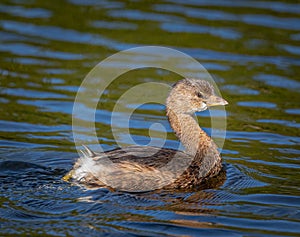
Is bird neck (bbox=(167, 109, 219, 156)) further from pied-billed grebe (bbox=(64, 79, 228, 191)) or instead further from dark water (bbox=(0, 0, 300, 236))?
dark water (bbox=(0, 0, 300, 236))

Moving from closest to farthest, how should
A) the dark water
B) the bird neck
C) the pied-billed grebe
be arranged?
the dark water < the pied-billed grebe < the bird neck

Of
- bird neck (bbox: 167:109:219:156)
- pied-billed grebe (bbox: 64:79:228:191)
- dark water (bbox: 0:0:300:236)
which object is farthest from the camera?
bird neck (bbox: 167:109:219:156)

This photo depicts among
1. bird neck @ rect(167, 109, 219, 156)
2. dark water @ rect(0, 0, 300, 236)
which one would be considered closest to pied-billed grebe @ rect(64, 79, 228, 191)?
bird neck @ rect(167, 109, 219, 156)

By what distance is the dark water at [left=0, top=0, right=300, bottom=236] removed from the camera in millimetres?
6426

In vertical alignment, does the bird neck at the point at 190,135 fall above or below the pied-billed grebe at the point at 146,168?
above

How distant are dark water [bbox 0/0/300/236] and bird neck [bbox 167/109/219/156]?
344 millimetres

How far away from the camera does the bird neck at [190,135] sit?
26.0 feet

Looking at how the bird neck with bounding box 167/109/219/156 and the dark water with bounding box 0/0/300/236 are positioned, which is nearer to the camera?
the dark water with bounding box 0/0/300/236

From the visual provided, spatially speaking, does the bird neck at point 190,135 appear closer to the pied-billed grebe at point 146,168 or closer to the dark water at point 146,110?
the pied-billed grebe at point 146,168

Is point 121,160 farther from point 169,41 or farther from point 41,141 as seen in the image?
point 169,41

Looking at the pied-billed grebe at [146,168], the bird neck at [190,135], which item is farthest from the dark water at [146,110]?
the bird neck at [190,135]

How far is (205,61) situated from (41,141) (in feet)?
12.3

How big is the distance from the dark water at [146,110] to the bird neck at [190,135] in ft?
1.13

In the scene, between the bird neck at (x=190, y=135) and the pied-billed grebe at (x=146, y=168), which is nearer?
the pied-billed grebe at (x=146, y=168)
